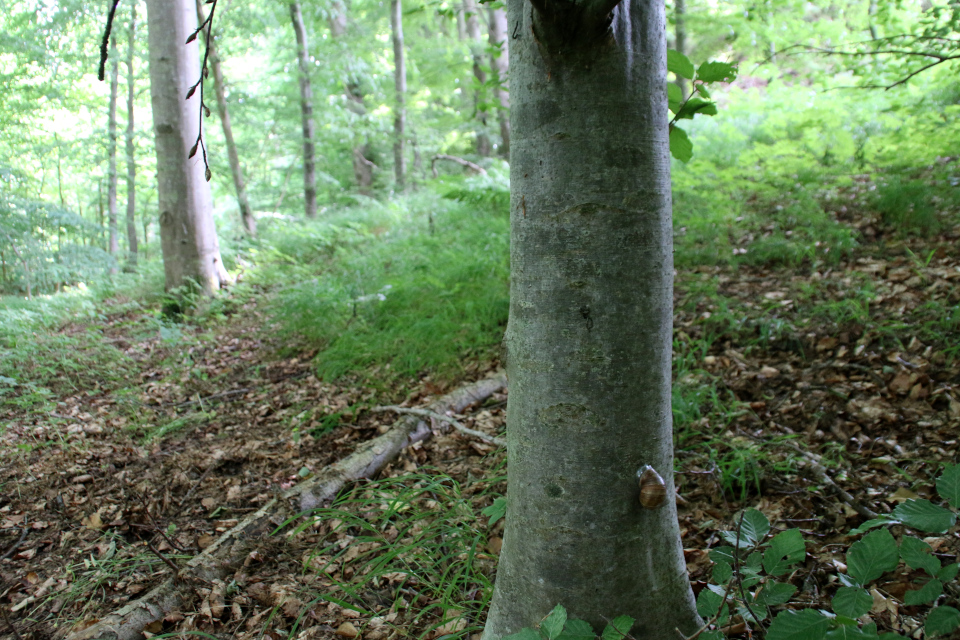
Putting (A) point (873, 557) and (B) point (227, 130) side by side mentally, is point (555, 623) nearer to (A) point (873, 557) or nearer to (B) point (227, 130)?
(A) point (873, 557)

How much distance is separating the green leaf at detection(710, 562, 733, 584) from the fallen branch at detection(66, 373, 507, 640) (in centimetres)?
176

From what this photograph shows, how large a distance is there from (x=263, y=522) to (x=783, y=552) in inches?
81.5

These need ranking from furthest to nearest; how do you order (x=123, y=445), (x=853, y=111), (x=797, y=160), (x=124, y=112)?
(x=124, y=112)
(x=853, y=111)
(x=797, y=160)
(x=123, y=445)

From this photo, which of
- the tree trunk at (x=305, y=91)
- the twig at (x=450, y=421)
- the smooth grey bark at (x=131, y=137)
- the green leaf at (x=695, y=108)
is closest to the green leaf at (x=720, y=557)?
the green leaf at (x=695, y=108)

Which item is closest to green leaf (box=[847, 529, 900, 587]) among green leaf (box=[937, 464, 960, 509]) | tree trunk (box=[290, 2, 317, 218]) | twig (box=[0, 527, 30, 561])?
green leaf (box=[937, 464, 960, 509])

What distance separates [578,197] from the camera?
1.15 m

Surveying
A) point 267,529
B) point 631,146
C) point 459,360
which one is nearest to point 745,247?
point 459,360

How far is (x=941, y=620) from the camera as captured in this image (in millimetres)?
906

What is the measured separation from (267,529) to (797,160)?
5.55m

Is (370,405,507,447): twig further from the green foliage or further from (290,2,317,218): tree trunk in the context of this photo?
(290,2,317,218): tree trunk

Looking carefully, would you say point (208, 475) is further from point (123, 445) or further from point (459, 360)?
point (459, 360)

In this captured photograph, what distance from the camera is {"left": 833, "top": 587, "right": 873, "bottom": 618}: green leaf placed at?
944 mm

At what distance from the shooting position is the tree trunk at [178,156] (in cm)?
575

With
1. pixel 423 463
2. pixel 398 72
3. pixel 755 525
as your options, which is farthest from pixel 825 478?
pixel 398 72
